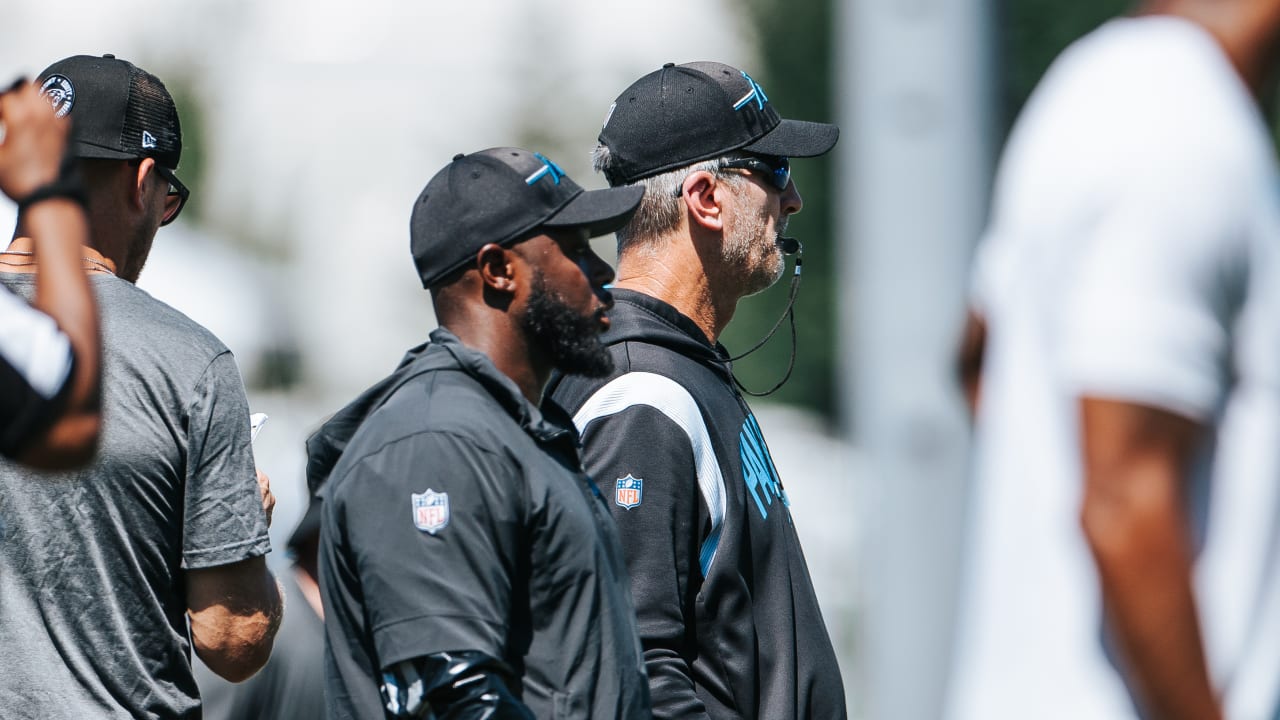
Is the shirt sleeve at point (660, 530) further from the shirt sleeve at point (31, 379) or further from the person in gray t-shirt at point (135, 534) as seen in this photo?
the shirt sleeve at point (31, 379)

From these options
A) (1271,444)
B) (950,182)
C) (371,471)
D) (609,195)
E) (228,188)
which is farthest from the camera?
(228,188)

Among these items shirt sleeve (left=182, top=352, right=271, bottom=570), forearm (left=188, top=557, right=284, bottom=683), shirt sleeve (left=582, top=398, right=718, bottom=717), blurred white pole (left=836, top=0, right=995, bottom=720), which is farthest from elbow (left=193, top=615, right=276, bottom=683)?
blurred white pole (left=836, top=0, right=995, bottom=720)

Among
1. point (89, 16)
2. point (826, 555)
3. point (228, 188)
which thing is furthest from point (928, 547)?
point (89, 16)

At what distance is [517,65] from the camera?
30250 millimetres

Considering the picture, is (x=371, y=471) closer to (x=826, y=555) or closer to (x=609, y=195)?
(x=609, y=195)

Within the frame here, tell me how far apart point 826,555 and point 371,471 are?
13802 mm

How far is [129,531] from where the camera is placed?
3395 millimetres

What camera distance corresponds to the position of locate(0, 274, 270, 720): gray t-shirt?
11.0 feet

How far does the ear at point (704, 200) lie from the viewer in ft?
13.2

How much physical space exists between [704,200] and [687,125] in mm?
195

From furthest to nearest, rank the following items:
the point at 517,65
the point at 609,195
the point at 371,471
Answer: the point at 517,65 < the point at 609,195 < the point at 371,471

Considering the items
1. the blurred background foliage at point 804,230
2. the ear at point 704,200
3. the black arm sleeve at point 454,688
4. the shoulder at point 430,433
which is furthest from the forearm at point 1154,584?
the blurred background foliage at point 804,230

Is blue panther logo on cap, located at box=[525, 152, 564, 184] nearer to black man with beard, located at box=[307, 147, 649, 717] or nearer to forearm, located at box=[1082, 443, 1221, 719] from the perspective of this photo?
black man with beard, located at box=[307, 147, 649, 717]

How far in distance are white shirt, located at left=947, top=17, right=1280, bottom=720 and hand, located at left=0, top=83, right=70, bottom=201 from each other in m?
1.42
